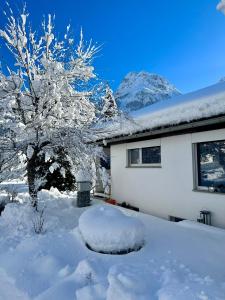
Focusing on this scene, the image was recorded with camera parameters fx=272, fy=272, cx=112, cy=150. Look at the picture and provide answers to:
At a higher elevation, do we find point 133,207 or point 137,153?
point 137,153

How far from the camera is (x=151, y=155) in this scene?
957 cm

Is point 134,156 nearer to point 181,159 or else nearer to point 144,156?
point 144,156

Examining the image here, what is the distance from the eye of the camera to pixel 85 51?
30.8 feet

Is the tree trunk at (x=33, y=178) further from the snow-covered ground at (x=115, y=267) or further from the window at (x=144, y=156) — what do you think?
the window at (x=144, y=156)

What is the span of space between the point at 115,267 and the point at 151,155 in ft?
19.6

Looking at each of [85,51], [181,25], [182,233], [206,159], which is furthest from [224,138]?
[85,51]

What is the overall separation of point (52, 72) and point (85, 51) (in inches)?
77.8

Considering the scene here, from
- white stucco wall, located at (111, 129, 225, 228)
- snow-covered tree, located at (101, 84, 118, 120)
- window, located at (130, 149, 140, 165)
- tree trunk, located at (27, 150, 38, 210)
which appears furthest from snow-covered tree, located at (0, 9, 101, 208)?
window, located at (130, 149, 140, 165)

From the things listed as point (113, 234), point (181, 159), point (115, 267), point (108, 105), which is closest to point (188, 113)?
point (181, 159)

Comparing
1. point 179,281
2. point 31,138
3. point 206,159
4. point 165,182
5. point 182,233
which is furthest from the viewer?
Result: point 165,182

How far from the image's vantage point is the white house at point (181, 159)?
22.5 feet

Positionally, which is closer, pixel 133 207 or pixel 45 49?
pixel 45 49

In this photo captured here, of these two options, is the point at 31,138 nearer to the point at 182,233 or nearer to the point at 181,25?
the point at 182,233

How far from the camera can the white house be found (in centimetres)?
686
